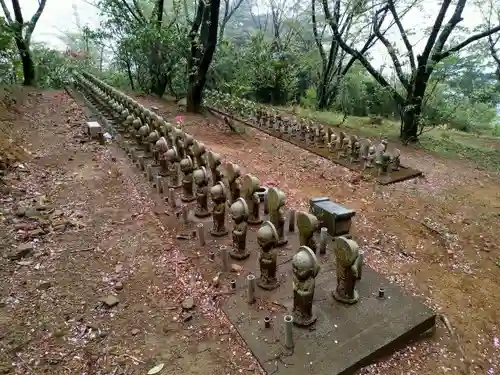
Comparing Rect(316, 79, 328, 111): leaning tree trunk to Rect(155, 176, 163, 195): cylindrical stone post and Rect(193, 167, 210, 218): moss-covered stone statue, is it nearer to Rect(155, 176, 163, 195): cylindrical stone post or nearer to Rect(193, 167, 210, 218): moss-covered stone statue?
Rect(155, 176, 163, 195): cylindrical stone post

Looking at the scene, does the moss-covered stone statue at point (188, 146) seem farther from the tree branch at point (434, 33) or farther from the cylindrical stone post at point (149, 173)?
the tree branch at point (434, 33)

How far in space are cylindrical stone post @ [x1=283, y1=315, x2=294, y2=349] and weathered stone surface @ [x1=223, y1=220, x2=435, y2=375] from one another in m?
0.05

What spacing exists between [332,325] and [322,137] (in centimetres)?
545

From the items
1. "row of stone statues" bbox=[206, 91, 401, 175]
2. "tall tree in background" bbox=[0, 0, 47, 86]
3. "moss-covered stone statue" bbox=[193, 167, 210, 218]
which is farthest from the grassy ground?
"tall tree in background" bbox=[0, 0, 47, 86]

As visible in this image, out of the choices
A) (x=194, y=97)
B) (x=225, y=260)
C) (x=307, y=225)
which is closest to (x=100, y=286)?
(x=225, y=260)

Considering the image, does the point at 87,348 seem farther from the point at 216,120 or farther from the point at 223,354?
the point at 216,120

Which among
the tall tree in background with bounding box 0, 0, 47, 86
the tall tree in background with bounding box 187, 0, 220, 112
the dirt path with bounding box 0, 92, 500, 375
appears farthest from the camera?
the tall tree in background with bounding box 0, 0, 47, 86

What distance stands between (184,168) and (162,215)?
59 cm

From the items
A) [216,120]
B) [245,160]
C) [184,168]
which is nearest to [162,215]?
[184,168]

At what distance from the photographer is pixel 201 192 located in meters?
3.77

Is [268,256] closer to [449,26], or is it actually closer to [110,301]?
[110,301]

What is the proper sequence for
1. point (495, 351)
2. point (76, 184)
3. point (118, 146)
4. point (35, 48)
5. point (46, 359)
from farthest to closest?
1. point (35, 48)
2. point (118, 146)
3. point (76, 184)
4. point (495, 351)
5. point (46, 359)

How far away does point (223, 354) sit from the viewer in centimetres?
229

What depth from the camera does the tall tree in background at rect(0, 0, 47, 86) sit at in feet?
36.0
